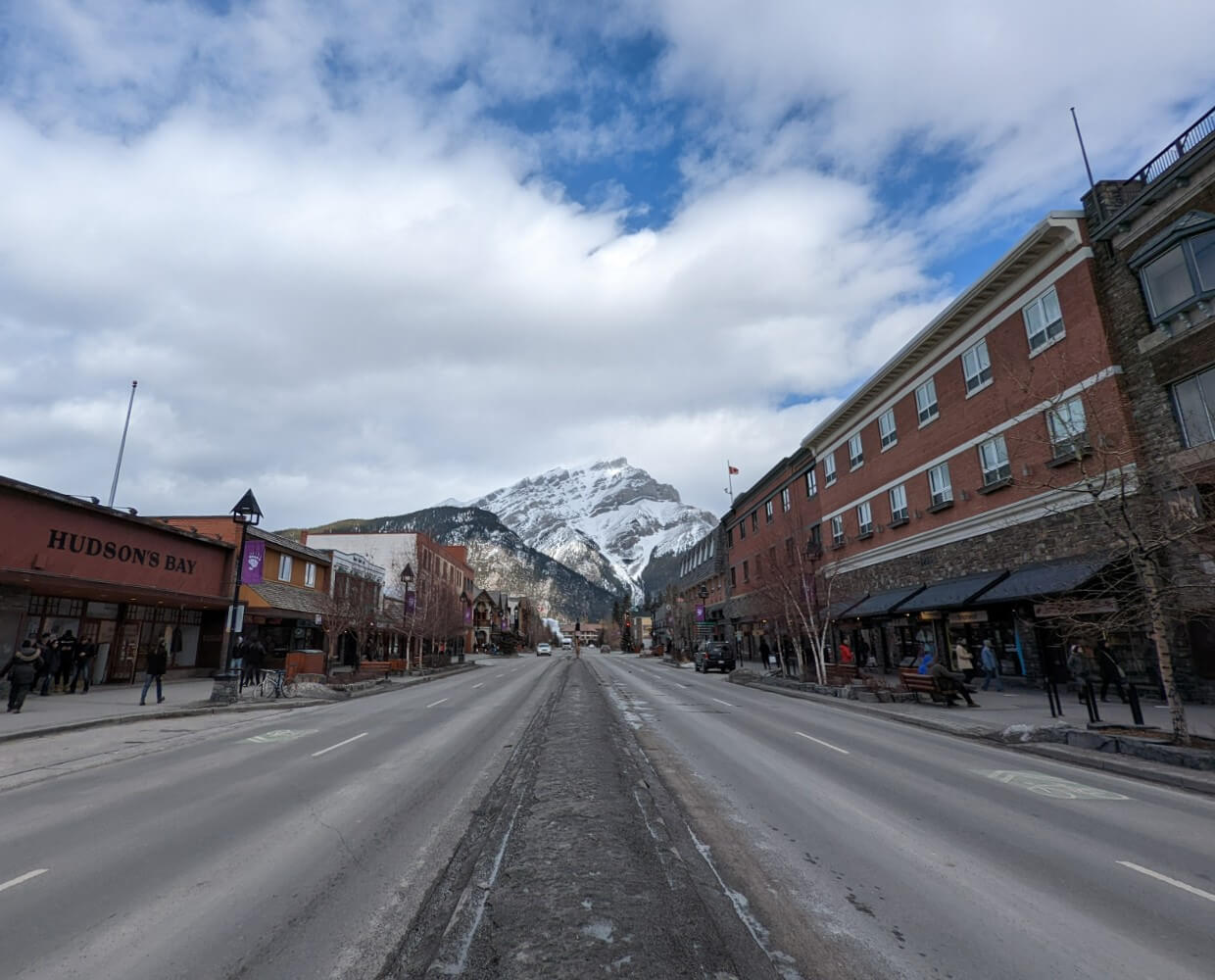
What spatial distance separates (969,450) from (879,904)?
25.0 meters

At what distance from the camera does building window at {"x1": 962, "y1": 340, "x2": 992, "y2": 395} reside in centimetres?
2486

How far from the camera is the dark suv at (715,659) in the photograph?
42.8 meters

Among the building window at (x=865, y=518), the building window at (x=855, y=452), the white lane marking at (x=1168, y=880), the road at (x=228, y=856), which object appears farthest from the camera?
the building window at (x=855, y=452)

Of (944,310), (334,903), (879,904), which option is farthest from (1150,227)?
(334,903)

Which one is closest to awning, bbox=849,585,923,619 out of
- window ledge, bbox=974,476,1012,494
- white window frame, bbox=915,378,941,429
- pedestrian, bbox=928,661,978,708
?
window ledge, bbox=974,476,1012,494

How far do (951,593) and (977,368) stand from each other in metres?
9.17

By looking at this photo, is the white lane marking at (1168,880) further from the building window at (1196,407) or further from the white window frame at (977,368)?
the white window frame at (977,368)

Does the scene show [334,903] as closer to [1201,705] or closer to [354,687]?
[1201,705]

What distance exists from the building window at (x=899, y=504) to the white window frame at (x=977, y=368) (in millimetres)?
6420

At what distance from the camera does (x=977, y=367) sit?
25500mm

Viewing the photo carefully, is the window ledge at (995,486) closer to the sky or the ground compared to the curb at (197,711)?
closer to the sky

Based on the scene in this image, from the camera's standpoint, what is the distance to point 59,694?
66.2ft

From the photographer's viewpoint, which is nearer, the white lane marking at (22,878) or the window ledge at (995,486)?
the white lane marking at (22,878)

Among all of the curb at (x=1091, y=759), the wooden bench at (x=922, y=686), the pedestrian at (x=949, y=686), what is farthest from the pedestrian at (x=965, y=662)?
the curb at (x=1091, y=759)
